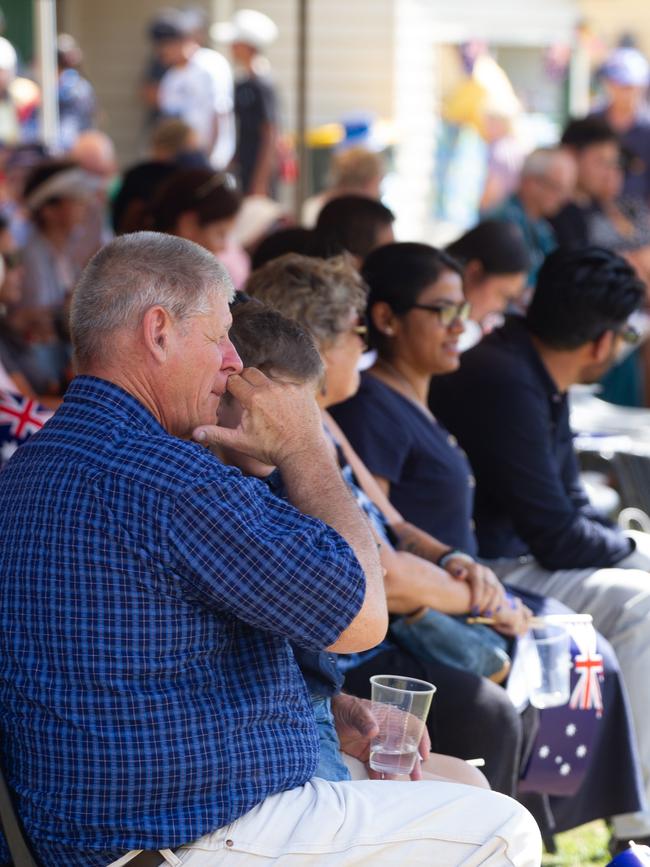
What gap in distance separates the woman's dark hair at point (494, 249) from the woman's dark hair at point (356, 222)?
2.32ft

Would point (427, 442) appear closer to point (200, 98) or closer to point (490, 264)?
Answer: point (490, 264)

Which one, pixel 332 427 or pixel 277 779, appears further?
pixel 332 427

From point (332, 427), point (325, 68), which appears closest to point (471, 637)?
point (332, 427)

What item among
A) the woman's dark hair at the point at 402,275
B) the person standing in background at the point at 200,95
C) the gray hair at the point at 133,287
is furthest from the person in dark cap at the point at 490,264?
the person standing in background at the point at 200,95

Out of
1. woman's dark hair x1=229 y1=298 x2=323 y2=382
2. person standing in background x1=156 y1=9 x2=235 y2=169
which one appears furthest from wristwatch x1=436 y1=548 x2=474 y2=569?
person standing in background x1=156 y1=9 x2=235 y2=169

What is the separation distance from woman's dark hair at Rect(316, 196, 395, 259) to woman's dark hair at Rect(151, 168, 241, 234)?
0.77 meters

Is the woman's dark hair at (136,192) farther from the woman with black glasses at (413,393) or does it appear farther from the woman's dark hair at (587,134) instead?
the woman's dark hair at (587,134)

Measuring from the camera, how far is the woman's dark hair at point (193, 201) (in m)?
5.30

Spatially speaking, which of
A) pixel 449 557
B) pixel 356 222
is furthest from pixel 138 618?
pixel 356 222

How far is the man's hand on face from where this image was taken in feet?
7.21

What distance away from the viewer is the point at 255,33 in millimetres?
11688

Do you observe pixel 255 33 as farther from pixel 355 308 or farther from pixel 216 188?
pixel 355 308

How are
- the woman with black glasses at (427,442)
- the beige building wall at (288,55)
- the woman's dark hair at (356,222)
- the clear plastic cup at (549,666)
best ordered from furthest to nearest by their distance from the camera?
1. the beige building wall at (288,55)
2. the woman's dark hair at (356,222)
3. the woman with black glasses at (427,442)
4. the clear plastic cup at (549,666)

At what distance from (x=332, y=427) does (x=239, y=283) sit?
9.34 feet
